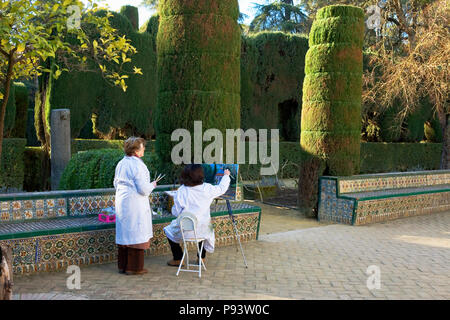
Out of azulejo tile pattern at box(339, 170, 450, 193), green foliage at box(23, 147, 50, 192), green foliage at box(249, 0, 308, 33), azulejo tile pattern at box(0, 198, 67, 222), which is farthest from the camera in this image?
green foliage at box(249, 0, 308, 33)

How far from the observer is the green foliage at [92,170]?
987 cm

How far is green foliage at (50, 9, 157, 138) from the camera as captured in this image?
1598cm

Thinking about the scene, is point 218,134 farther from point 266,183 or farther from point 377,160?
point 377,160

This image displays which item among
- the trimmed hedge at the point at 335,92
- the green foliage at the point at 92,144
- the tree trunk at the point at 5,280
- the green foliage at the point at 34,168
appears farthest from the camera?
the green foliage at the point at 92,144

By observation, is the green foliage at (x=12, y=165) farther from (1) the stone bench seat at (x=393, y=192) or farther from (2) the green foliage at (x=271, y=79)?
(1) the stone bench seat at (x=393, y=192)

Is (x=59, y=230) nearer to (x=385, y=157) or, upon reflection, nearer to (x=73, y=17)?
(x=73, y=17)

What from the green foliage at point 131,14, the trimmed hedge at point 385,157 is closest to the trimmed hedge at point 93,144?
the green foliage at point 131,14

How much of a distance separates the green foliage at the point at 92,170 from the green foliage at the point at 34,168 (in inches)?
191

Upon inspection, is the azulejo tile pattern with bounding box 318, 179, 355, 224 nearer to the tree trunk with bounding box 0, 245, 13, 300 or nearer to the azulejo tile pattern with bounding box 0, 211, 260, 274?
the azulejo tile pattern with bounding box 0, 211, 260, 274

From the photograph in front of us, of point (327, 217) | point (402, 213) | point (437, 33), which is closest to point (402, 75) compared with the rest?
point (437, 33)

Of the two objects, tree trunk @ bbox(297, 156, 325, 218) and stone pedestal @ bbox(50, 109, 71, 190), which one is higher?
stone pedestal @ bbox(50, 109, 71, 190)

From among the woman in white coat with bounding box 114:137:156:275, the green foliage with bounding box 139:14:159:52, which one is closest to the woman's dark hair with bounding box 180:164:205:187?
the woman in white coat with bounding box 114:137:156:275

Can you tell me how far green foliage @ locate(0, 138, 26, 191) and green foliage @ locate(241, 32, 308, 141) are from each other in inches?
349

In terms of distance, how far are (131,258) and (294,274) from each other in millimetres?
1976
